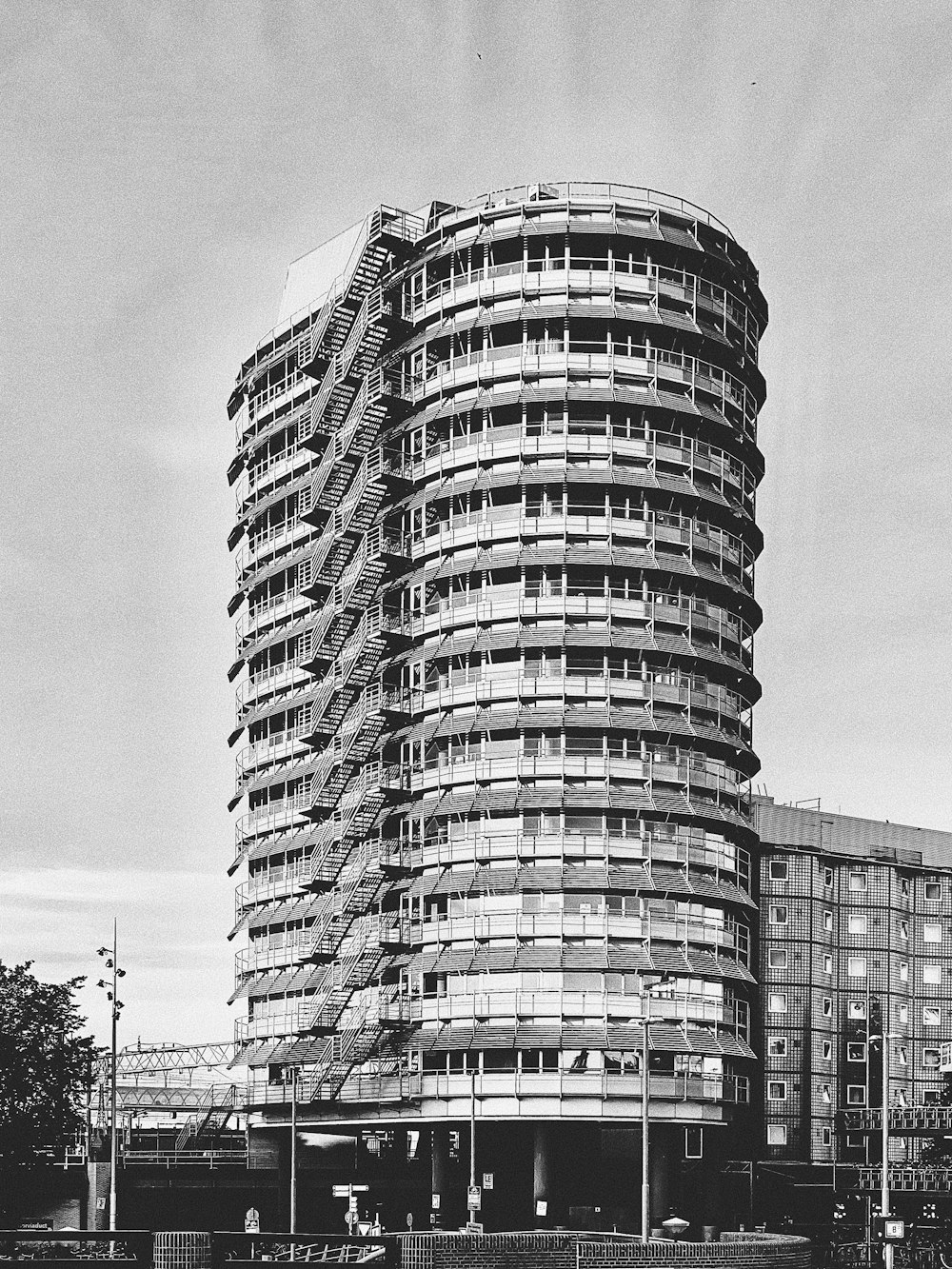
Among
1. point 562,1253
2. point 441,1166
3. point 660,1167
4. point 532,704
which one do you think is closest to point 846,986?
point 660,1167

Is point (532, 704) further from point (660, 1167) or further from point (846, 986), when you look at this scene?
point (846, 986)

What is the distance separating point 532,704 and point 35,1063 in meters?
34.9

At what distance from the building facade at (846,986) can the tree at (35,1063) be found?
5013 cm

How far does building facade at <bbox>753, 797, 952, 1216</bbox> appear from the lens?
400ft

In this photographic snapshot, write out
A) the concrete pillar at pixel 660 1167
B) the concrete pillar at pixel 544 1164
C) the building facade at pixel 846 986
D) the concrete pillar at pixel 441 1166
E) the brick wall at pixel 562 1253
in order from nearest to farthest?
the brick wall at pixel 562 1253 → the concrete pillar at pixel 544 1164 → the concrete pillar at pixel 660 1167 → the concrete pillar at pixel 441 1166 → the building facade at pixel 846 986

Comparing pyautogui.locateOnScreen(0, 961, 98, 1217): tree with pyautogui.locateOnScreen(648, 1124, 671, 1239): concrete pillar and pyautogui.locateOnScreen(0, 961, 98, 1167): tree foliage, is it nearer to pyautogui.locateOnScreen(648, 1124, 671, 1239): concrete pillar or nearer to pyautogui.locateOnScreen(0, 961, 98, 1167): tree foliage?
pyautogui.locateOnScreen(0, 961, 98, 1167): tree foliage

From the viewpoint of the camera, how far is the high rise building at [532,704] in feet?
340

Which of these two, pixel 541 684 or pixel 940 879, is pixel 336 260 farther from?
pixel 940 879

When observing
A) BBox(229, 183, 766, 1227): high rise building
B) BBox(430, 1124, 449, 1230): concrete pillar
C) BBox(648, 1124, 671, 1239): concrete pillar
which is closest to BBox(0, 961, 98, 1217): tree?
BBox(229, 183, 766, 1227): high rise building

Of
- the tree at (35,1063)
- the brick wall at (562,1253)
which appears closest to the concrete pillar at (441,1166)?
the tree at (35,1063)

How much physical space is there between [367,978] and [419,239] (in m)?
46.3

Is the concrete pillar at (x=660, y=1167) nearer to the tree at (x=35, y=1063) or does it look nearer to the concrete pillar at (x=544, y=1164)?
the concrete pillar at (x=544, y=1164)

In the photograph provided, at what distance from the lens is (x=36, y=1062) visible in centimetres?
8769

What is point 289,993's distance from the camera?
409 ft
